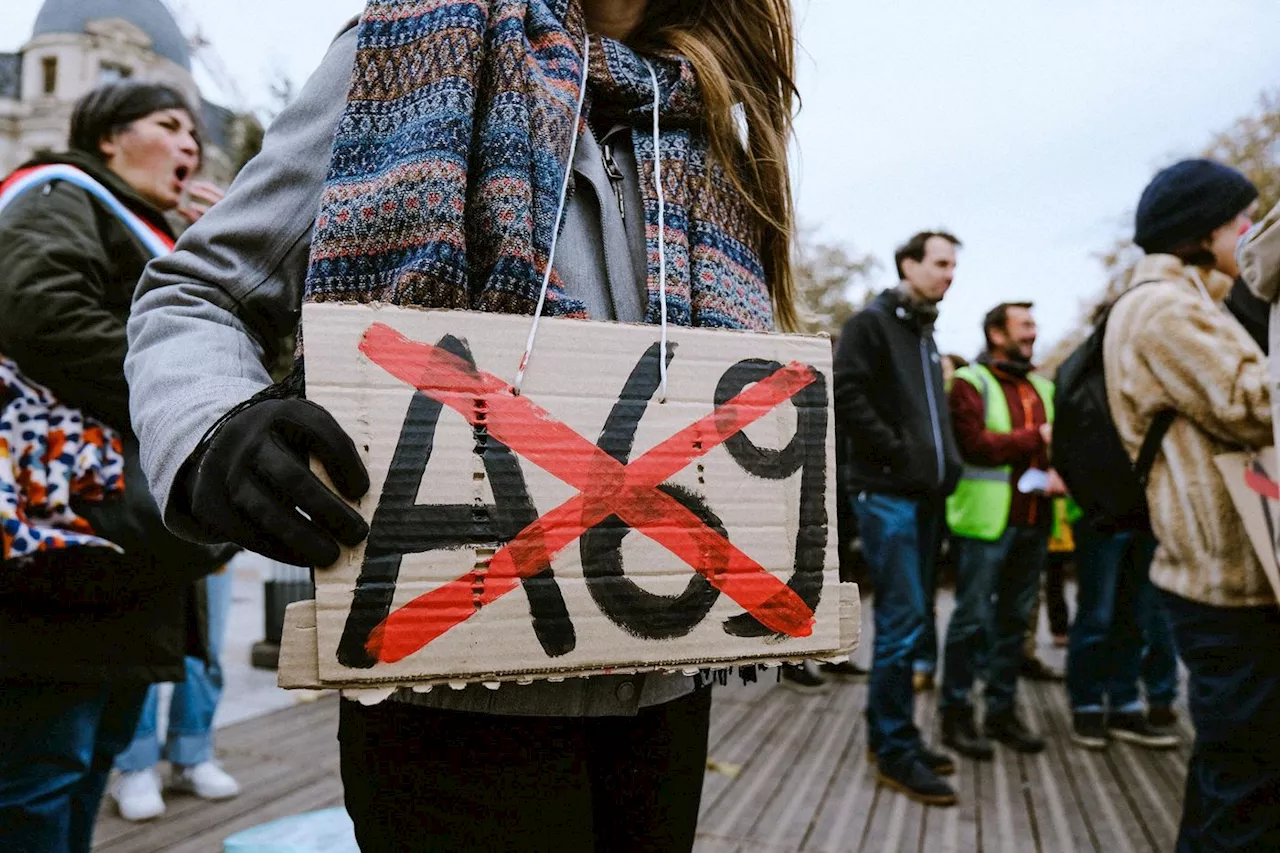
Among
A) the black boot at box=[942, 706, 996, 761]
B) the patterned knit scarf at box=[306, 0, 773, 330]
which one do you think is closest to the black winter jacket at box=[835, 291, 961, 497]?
the black boot at box=[942, 706, 996, 761]

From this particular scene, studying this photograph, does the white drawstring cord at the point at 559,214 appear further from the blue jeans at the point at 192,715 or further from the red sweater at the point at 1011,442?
the red sweater at the point at 1011,442

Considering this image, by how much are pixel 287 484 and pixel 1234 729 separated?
214 cm

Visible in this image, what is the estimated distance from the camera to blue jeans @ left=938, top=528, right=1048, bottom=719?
4086mm

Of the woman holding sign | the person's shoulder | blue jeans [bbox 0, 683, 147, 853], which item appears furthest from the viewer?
the person's shoulder

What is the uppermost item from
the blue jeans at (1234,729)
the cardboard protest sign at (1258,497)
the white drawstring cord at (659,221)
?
the white drawstring cord at (659,221)

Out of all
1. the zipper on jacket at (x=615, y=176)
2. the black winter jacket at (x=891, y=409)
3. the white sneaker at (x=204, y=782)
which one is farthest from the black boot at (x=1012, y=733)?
the zipper on jacket at (x=615, y=176)

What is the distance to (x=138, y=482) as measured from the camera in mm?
1671

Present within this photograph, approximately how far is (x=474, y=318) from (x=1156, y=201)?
260cm

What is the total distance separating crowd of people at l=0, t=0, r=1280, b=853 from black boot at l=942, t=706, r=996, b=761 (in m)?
0.63

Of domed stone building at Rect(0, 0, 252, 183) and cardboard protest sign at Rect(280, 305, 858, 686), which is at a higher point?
domed stone building at Rect(0, 0, 252, 183)

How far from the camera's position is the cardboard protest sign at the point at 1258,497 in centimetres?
190

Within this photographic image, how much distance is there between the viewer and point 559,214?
0.95m

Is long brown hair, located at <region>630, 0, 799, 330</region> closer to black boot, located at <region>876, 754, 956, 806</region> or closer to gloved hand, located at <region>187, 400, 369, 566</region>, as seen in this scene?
gloved hand, located at <region>187, 400, 369, 566</region>

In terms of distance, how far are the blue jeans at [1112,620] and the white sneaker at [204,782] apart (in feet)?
12.3
